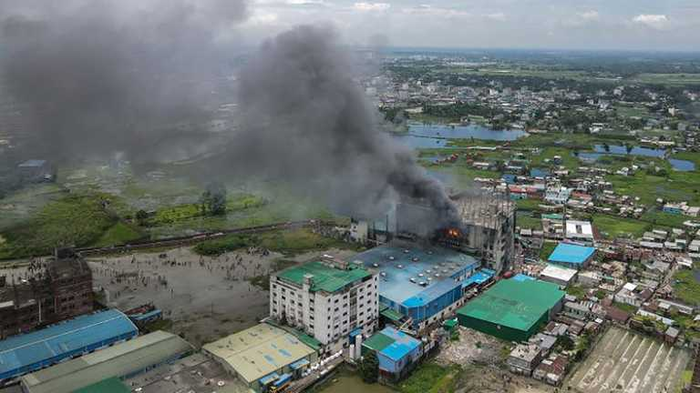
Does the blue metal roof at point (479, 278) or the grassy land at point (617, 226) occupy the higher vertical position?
the blue metal roof at point (479, 278)

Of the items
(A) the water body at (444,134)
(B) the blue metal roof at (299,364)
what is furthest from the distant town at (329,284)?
(A) the water body at (444,134)

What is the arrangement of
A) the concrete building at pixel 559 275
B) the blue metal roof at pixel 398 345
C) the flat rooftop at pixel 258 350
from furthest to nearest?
the concrete building at pixel 559 275, the blue metal roof at pixel 398 345, the flat rooftop at pixel 258 350

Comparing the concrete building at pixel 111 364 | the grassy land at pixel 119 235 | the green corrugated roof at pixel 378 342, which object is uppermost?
the green corrugated roof at pixel 378 342

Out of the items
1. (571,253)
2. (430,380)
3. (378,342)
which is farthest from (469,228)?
(430,380)

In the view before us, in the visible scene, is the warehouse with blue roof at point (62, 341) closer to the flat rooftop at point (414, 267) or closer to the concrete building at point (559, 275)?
the flat rooftop at point (414, 267)

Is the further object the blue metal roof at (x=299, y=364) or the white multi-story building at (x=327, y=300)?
the white multi-story building at (x=327, y=300)

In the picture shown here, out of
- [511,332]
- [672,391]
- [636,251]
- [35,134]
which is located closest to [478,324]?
[511,332]

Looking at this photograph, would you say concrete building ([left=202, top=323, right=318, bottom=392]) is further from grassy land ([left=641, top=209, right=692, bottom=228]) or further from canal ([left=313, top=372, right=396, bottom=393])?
grassy land ([left=641, top=209, right=692, bottom=228])

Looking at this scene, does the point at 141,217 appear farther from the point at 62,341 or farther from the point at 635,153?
the point at 635,153
